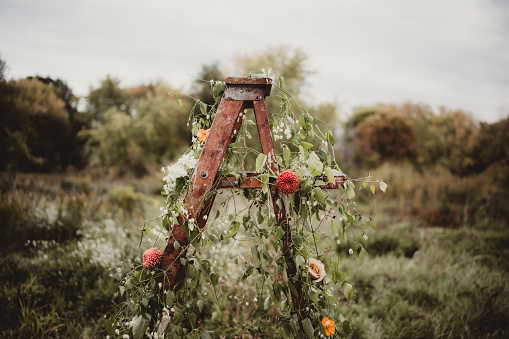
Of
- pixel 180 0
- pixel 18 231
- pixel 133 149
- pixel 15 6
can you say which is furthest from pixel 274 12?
pixel 133 149

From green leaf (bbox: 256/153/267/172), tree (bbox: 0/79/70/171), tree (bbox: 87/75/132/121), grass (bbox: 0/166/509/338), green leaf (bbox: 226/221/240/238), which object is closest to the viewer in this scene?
green leaf (bbox: 256/153/267/172)

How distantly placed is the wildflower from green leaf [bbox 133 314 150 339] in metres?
0.90

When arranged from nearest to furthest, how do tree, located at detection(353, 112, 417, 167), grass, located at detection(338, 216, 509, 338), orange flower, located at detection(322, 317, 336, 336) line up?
orange flower, located at detection(322, 317, 336, 336), grass, located at detection(338, 216, 509, 338), tree, located at detection(353, 112, 417, 167)

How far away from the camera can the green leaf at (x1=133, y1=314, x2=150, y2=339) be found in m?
1.36

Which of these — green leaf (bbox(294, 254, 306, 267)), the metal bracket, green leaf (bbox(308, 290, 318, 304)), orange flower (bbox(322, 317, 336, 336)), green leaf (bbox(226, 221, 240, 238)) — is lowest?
orange flower (bbox(322, 317, 336, 336))

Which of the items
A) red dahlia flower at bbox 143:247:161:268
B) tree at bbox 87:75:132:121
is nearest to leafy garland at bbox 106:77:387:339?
red dahlia flower at bbox 143:247:161:268

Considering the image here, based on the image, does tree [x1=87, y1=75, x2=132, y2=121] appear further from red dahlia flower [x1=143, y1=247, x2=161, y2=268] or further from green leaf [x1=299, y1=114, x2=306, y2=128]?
green leaf [x1=299, y1=114, x2=306, y2=128]

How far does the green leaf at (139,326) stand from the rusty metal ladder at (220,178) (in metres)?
0.19

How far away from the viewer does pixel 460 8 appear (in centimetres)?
592

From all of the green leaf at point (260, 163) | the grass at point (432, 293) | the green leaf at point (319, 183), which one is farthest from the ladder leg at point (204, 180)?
the grass at point (432, 293)

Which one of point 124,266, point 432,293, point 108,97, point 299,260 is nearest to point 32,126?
point 124,266

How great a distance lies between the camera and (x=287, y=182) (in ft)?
4.53

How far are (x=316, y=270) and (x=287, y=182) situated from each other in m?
0.60

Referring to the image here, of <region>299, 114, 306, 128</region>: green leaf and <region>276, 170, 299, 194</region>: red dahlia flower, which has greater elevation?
<region>299, 114, 306, 128</region>: green leaf
